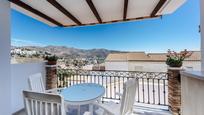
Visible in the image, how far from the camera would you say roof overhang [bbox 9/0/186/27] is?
10.6ft

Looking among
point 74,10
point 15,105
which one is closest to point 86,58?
point 74,10

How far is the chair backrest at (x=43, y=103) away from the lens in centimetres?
142

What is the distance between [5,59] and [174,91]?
144 inches

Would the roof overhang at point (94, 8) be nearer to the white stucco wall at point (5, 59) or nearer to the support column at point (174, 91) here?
the white stucco wall at point (5, 59)

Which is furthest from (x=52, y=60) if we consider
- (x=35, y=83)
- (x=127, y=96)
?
(x=127, y=96)

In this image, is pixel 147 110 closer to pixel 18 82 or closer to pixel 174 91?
pixel 174 91

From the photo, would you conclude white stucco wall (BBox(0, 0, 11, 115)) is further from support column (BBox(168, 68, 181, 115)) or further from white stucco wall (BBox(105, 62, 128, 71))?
white stucco wall (BBox(105, 62, 128, 71))

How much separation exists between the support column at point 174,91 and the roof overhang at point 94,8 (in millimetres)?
1551

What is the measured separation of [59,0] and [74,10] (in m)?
0.70

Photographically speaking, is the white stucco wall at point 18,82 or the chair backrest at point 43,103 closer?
the chair backrest at point 43,103

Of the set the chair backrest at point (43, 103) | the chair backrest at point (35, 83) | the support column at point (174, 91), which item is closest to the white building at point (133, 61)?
the support column at point (174, 91)

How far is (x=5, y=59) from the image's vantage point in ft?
10.1

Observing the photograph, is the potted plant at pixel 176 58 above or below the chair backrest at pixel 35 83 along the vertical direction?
above

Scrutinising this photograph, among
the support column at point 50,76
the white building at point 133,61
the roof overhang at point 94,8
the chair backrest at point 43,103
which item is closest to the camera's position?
the chair backrest at point 43,103
